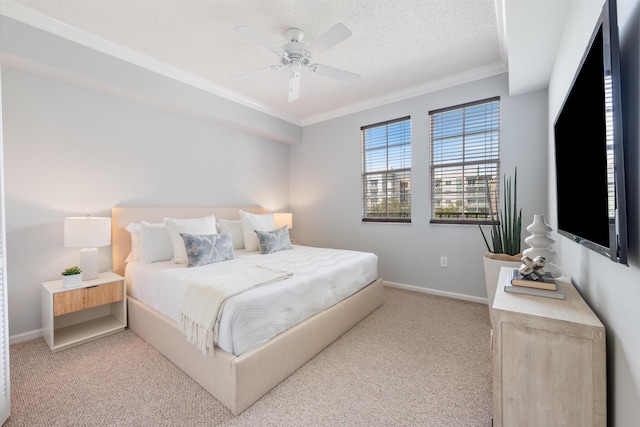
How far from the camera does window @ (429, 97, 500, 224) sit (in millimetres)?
3154

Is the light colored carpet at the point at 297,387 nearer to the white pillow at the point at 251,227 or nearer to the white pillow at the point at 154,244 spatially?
the white pillow at the point at 154,244

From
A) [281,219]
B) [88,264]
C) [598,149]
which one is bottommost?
[88,264]

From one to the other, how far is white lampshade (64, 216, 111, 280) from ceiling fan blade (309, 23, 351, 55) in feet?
7.65

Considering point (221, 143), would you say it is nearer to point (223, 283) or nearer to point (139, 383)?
point (223, 283)

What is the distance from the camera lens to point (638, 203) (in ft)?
2.57

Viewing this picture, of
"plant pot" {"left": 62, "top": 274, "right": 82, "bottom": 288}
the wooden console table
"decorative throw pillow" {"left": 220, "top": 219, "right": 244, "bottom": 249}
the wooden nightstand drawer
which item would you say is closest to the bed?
the wooden nightstand drawer

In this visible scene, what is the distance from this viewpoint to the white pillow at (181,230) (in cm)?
272

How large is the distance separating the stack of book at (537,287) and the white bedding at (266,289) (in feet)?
4.22

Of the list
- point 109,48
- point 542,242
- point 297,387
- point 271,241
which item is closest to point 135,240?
point 271,241

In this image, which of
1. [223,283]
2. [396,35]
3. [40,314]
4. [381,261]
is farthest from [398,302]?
[40,314]

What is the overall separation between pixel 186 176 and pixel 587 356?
384 centimetres

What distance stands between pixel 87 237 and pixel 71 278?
0.35 meters

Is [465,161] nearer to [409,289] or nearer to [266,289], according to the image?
[409,289]

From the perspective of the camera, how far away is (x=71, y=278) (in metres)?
2.30
